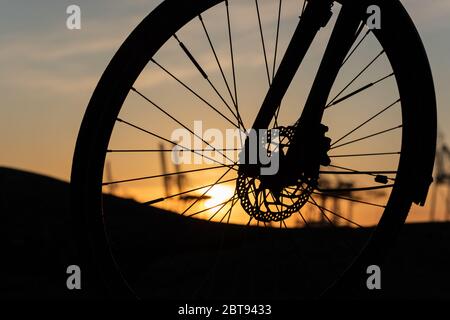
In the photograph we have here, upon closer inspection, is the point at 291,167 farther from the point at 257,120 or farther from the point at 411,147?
the point at 411,147

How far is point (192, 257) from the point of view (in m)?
9.43

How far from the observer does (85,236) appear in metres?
4.28

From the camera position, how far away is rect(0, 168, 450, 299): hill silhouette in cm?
719

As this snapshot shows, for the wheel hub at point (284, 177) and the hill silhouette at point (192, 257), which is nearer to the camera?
the wheel hub at point (284, 177)

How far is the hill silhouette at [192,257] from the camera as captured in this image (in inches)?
283

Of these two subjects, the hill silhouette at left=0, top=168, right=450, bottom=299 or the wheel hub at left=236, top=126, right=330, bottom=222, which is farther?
the hill silhouette at left=0, top=168, right=450, bottom=299

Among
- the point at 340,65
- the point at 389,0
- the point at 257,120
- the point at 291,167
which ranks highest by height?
the point at 389,0

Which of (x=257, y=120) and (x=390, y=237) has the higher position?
(x=257, y=120)

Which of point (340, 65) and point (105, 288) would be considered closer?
point (105, 288)

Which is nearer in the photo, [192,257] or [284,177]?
[284,177]

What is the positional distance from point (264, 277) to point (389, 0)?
3.48m
